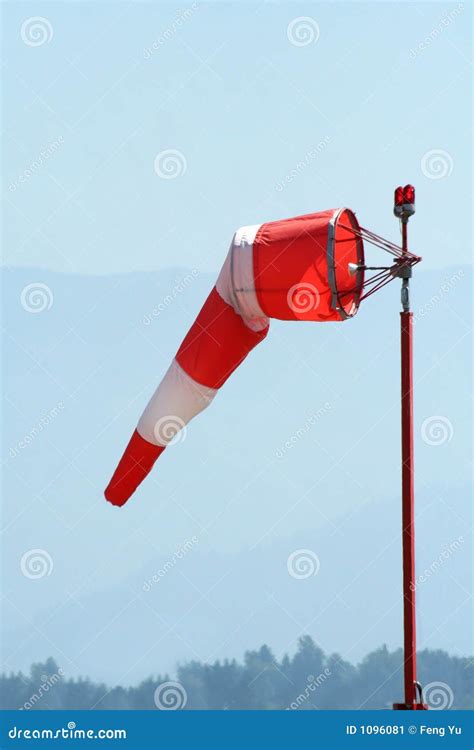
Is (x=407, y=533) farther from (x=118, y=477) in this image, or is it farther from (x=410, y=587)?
(x=118, y=477)

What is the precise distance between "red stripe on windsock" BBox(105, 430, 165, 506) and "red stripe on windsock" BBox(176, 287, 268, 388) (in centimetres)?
100

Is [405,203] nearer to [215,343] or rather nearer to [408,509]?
[215,343]

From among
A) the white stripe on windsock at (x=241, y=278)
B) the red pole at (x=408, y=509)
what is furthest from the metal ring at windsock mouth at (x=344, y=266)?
the white stripe on windsock at (x=241, y=278)

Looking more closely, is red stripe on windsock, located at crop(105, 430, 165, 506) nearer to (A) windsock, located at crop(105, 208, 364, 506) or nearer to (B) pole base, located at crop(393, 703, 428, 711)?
(A) windsock, located at crop(105, 208, 364, 506)

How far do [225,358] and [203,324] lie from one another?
Result: 433 millimetres

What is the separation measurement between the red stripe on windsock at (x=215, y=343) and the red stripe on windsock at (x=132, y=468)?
1.00m

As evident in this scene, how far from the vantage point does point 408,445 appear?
37.9 feet

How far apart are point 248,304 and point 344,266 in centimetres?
112

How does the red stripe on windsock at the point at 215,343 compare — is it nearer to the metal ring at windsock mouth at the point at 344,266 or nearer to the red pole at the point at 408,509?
the metal ring at windsock mouth at the point at 344,266

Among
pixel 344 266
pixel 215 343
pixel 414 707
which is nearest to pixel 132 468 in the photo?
pixel 215 343

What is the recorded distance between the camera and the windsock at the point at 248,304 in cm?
1204

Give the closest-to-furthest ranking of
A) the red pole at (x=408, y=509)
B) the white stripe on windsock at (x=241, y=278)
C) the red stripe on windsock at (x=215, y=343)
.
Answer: the red pole at (x=408, y=509) → the white stripe on windsock at (x=241, y=278) → the red stripe on windsock at (x=215, y=343)

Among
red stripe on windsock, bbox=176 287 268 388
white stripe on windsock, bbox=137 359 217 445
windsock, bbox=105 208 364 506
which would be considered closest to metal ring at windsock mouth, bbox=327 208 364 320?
windsock, bbox=105 208 364 506
